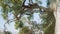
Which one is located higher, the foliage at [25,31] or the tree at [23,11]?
the tree at [23,11]

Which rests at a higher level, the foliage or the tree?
the tree

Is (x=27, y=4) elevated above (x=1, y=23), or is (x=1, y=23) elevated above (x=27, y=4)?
(x=27, y=4)

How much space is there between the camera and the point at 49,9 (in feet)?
5.54

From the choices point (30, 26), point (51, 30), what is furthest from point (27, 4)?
point (51, 30)

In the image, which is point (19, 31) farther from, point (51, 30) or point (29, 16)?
point (51, 30)

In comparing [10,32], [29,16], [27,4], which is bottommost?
[10,32]

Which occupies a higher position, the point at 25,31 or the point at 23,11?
the point at 23,11

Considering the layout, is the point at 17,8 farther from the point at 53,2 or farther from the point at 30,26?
the point at 53,2

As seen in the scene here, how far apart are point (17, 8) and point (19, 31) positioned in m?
0.22

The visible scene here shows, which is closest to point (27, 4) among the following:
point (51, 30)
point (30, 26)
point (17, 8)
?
point (17, 8)

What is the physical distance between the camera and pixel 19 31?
1.64m

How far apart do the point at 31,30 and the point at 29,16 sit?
134 millimetres

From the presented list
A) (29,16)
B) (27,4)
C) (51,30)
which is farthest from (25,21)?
(51,30)

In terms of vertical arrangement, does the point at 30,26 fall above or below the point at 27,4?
below
